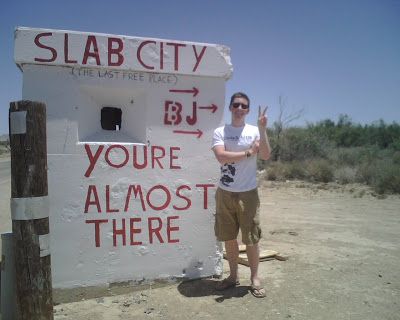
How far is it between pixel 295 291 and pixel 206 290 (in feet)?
3.18

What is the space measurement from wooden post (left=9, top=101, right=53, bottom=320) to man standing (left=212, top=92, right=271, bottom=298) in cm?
176

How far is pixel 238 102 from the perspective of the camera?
12.8ft

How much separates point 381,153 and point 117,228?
19.4 m

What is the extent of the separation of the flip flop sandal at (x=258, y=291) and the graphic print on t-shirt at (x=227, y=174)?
114cm

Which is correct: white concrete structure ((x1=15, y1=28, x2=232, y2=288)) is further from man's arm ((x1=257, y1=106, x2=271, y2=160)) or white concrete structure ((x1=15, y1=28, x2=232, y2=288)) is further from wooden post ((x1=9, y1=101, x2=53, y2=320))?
wooden post ((x1=9, y1=101, x2=53, y2=320))

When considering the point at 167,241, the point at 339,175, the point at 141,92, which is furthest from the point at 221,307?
the point at 339,175

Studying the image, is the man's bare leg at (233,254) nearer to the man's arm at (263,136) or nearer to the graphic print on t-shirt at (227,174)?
the graphic print on t-shirt at (227,174)

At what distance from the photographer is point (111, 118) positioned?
441 centimetres

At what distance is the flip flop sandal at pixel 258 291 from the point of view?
3951mm

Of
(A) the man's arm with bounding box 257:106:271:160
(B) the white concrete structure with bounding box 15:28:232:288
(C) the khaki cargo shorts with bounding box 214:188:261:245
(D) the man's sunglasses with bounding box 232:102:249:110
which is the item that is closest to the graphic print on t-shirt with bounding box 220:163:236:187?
(C) the khaki cargo shorts with bounding box 214:188:261:245

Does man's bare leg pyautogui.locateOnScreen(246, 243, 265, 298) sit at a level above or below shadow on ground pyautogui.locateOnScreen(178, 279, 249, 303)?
above

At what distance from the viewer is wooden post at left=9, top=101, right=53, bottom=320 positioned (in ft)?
8.57

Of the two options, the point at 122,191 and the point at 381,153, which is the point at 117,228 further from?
the point at 381,153

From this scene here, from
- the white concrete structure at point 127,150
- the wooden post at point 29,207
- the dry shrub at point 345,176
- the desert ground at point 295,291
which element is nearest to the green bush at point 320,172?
the dry shrub at point 345,176
